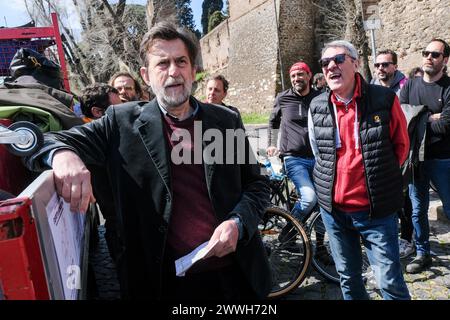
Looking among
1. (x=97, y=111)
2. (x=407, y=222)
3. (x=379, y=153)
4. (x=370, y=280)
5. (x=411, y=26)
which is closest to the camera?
(x=379, y=153)

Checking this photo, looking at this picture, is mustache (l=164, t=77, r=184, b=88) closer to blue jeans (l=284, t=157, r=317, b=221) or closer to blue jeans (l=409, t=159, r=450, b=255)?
blue jeans (l=284, t=157, r=317, b=221)

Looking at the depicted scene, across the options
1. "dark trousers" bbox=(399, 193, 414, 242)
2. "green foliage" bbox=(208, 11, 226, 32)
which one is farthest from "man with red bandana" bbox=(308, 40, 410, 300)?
"green foliage" bbox=(208, 11, 226, 32)

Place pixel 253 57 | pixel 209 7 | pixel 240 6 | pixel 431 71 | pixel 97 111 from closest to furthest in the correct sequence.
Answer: pixel 431 71 < pixel 97 111 < pixel 253 57 < pixel 240 6 < pixel 209 7

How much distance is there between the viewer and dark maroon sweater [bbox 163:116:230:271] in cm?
175

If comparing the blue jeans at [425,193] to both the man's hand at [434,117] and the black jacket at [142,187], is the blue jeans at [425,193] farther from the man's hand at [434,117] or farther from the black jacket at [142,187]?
the black jacket at [142,187]

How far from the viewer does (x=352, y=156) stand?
252 centimetres

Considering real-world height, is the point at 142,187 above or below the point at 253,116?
below

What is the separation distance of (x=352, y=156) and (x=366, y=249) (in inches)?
26.6

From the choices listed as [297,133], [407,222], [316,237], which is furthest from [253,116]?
[316,237]

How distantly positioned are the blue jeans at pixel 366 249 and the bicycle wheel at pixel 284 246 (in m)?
0.82

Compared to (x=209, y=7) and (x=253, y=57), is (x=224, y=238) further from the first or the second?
(x=209, y=7)

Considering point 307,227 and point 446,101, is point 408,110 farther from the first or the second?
point 307,227

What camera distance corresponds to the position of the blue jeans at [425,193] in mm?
3609

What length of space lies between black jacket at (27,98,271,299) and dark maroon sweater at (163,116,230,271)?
5 centimetres
